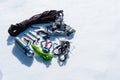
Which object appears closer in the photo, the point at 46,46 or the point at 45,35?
the point at 46,46

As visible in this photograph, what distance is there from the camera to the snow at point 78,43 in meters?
3.53

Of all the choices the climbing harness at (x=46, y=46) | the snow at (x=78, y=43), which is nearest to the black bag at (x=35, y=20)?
the snow at (x=78, y=43)

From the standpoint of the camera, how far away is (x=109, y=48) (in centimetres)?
381

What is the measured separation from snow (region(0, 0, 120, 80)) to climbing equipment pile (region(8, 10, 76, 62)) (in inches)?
3.0

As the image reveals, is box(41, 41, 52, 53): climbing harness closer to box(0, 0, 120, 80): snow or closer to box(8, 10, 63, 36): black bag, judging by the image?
box(0, 0, 120, 80): snow

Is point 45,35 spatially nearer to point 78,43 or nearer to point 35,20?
point 35,20

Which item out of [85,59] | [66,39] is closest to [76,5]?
[66,39]

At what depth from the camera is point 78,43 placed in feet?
12.8

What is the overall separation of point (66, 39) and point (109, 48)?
1.64 feet

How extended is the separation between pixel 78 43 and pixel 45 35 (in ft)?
1.28

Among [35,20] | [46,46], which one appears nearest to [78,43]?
[46,46]

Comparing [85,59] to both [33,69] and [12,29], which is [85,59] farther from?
[12,29]

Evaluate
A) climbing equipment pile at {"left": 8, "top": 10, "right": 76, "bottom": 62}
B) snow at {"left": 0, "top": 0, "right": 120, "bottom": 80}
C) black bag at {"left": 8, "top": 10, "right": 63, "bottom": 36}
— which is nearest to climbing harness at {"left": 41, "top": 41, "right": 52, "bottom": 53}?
climbing equipment pile at {"left": 8, "top": 10, "right": 76, "bottom": 62}

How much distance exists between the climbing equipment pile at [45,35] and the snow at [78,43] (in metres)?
0.08
